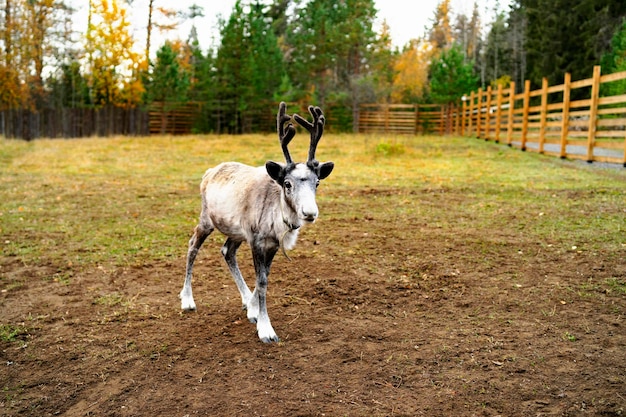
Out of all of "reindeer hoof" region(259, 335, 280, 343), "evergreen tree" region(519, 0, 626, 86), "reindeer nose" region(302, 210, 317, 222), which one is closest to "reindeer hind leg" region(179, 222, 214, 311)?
"reindeer hoof" region(259, 335, 280, 343)

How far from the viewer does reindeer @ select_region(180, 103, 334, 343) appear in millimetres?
4172

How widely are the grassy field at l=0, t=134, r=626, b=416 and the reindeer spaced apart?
0.28 metres

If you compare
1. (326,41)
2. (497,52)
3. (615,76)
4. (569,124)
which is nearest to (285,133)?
(615,76)

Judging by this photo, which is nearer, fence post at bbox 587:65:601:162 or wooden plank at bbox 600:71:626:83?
wooden plank at bbox 600:71:626:83

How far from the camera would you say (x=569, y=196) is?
10133 mm

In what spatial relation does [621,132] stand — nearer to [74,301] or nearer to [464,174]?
[464,174]

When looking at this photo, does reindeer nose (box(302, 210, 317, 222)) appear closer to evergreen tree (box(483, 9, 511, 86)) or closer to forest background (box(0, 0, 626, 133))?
forest background (box(0, 0, 626, 133))

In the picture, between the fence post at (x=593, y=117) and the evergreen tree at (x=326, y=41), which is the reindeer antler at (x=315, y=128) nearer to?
the fence post at (x=593, y=117)

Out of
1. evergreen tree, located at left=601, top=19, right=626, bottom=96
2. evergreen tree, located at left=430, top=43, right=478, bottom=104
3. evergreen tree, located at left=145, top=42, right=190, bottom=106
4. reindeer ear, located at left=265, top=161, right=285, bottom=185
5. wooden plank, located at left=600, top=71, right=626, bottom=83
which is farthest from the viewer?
evergreen tree, located at left=430, top=43, right=478, bottom=104

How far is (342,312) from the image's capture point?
511 cm

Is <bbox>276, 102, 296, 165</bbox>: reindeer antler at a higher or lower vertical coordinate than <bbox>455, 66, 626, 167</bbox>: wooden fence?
lower

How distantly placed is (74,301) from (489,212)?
675 cm

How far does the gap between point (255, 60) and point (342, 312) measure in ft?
94.7

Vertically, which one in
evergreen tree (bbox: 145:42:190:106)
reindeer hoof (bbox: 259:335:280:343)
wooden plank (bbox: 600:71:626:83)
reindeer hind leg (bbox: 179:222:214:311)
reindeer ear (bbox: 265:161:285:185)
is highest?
evergreen tree (bbox: 145:42:190:106)
